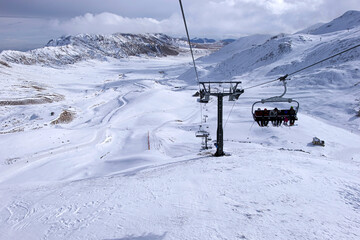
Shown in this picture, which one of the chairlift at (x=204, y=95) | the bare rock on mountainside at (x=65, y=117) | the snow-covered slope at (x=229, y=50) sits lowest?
the bare rock on mountainside at (x=65, y=117)

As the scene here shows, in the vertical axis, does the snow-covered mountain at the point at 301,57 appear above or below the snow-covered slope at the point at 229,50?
below

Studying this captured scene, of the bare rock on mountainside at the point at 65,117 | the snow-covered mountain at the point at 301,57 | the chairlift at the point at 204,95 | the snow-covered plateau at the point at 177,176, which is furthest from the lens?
the snow-covered mountain at the point at 301,57

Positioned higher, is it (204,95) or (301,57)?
(301,57)

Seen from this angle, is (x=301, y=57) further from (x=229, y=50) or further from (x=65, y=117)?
(x=229, y=50)

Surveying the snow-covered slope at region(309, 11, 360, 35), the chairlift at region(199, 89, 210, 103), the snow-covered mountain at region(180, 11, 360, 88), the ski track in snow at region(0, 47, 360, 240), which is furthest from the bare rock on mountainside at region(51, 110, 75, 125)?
the snow-covered slope at region(309, 11, 360, 35)

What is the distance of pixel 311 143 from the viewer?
2534 centimetres

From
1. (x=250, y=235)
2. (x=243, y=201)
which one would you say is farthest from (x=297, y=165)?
(x=250, y=235)

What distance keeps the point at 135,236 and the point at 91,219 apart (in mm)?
2364

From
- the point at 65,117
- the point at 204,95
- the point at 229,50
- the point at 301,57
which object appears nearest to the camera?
the point at 204,95

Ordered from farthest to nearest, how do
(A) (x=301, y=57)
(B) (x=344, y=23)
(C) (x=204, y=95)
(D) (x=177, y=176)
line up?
(B) (x=344, y=23)
(A) (x=301, y=57)
(C) (x=204, y=95)
(D) (x=177, y=176)

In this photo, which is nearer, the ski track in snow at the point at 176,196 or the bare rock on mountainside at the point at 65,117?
the ski track in snow at the point at 176,196

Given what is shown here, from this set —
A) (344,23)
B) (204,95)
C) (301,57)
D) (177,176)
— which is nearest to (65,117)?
(204,95)

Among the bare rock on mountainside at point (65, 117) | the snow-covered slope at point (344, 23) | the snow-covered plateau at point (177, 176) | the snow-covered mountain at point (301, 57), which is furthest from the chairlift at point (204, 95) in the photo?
the snow-covered slope at point (344, 23)

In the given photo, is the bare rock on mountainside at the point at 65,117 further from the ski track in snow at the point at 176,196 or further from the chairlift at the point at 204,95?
the chairlift at the point at 204,95
